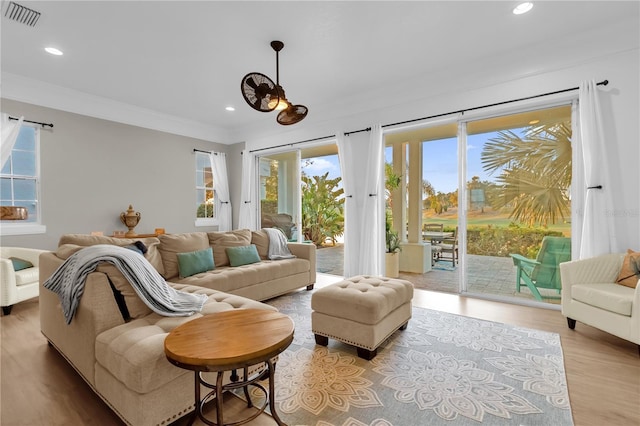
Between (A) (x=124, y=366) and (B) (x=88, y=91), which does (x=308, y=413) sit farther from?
(B) (x=88, y=91)

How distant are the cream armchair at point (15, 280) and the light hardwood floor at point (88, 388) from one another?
31 cm

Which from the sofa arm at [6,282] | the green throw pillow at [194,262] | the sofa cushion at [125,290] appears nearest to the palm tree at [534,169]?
the green throw pillow at [194,262]

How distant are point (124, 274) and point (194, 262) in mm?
1530

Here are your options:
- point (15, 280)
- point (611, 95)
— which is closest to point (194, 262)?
point (15, 280)

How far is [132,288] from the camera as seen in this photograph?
193cm

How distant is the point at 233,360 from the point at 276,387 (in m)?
0.87

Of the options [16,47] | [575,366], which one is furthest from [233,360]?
[16,47]

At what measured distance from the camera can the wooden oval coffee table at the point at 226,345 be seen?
4.11 ft

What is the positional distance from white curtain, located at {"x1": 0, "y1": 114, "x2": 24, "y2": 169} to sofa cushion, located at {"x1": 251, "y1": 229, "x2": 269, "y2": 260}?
335cm

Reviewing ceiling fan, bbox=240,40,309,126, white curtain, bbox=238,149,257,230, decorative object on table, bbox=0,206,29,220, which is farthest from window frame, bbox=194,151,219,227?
Result: ceiling fan, bbox=240,40,309,126

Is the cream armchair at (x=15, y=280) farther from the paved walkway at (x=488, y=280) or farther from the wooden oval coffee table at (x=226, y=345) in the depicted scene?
the paved walkway at (x=488, y=280)

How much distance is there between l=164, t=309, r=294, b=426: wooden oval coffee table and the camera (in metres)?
1.25

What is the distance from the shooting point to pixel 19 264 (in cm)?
367

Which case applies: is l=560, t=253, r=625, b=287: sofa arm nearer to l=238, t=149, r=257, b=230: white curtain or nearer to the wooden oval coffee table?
the wooden oval coffee table
